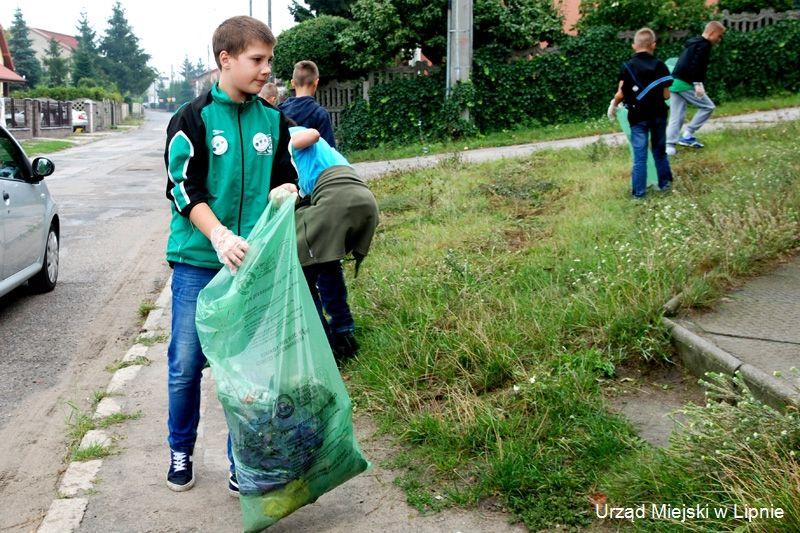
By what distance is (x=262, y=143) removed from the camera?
3.35 m

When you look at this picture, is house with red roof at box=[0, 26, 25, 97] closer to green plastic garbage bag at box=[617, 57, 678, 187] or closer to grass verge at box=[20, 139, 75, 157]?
grass verge at box=[20, 139, 75, 157]

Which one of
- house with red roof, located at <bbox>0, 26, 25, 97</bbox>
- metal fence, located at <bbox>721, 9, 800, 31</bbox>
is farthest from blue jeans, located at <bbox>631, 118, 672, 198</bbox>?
house with red roof, located at <bbox>0, 26, 25, 97</bbox>

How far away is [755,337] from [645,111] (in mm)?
4313

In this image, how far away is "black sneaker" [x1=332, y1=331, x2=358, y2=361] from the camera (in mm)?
4965

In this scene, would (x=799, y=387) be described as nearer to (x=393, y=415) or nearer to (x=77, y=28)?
(x=393, y=415)

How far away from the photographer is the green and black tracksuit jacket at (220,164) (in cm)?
322

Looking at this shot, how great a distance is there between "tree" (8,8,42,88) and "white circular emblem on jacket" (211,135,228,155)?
76.9m

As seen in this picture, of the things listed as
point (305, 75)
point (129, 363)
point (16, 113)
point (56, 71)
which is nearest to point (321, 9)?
point (16, 113)

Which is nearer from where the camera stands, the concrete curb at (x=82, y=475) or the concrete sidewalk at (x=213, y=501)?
the concrete sidewalk at (x=213, y=501)

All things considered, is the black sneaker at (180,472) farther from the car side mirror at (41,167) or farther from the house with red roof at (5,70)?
the house with red roof at (5,70)

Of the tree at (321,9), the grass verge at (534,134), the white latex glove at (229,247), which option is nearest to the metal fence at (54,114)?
the tree at (321,9)

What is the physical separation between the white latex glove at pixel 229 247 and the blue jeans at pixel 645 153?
5574 mm

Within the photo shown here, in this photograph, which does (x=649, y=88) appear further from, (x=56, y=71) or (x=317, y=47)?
(x=56, y=71)

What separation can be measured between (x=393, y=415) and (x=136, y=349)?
2381 millimetres
